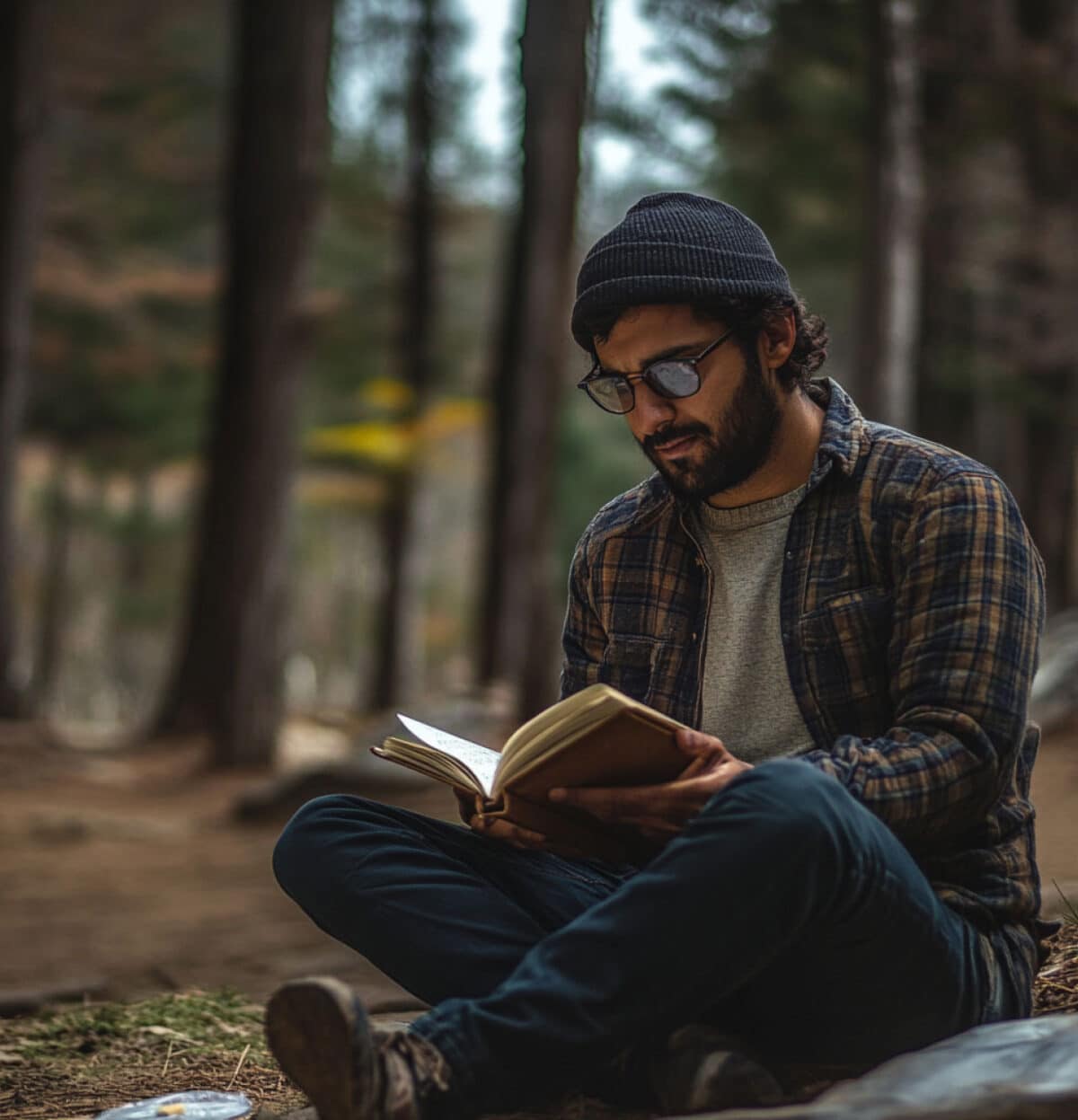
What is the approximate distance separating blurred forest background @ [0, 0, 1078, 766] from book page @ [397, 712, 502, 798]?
8.09 m

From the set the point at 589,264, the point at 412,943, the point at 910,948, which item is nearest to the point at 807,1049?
the point at 910,948

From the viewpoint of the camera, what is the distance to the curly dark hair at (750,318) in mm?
2922

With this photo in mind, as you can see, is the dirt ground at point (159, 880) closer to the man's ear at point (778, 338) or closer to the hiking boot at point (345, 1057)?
the hiking boot at point (345, 1057)

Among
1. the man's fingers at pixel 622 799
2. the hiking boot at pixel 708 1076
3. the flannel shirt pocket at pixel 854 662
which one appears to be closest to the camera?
the hiking boot at pixel 708 1076

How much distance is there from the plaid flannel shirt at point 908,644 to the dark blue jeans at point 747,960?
4.6 inches

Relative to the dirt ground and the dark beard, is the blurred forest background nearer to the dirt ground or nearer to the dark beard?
the dirt ground

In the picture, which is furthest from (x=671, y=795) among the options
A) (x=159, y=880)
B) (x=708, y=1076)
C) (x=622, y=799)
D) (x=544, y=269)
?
(x=544, y=269)

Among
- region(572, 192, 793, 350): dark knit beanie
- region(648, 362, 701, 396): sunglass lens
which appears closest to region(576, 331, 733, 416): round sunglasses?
region(648, 362, 701, 396): sunglass lens

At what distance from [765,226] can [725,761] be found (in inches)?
735

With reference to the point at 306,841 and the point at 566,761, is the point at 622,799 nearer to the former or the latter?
the point at 566,761

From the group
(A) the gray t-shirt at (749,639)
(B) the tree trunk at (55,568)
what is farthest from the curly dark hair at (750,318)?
(B) the tree trunk at (55,568)

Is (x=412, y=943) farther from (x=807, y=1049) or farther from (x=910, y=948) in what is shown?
(x=910, y=948)

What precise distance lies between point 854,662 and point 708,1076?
80cm

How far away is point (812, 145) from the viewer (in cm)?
1811
